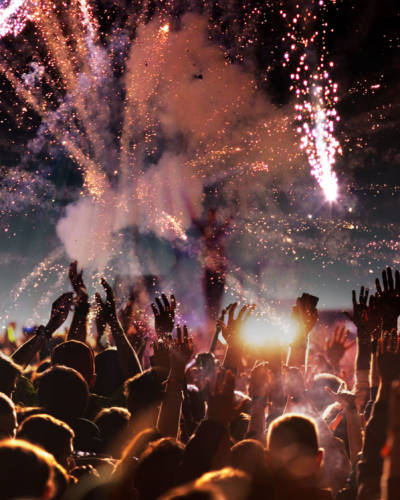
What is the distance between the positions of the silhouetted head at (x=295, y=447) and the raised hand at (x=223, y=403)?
0.23 metres

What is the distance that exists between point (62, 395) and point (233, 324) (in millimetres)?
1861

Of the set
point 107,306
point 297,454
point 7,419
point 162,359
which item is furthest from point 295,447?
point 107,306

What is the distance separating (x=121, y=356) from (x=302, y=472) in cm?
253

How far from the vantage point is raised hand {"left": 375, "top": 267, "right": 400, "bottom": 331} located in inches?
151

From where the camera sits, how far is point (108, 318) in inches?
173

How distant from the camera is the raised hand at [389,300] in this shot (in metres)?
3.84

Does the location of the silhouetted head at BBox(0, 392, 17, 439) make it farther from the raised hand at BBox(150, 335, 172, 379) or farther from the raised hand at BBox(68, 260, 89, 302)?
the raised hand at BBox(68, 260, 89, 302)

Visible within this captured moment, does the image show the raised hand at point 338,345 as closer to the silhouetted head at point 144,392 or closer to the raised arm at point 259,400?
the raised arm at point 259,400

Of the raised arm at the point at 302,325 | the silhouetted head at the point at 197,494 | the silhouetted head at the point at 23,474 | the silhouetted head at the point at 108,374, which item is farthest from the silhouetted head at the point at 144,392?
the raised arm at the point at 302,325

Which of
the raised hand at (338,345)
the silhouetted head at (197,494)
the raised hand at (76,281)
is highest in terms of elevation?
the raised hand at (76,281)

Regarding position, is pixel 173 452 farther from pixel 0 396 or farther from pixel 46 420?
pixel 0 396

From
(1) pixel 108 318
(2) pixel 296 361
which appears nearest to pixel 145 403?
(1) pixel 108 318

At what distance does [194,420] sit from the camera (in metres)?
3.17

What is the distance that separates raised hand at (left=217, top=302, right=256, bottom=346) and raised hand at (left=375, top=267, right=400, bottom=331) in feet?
4.21
